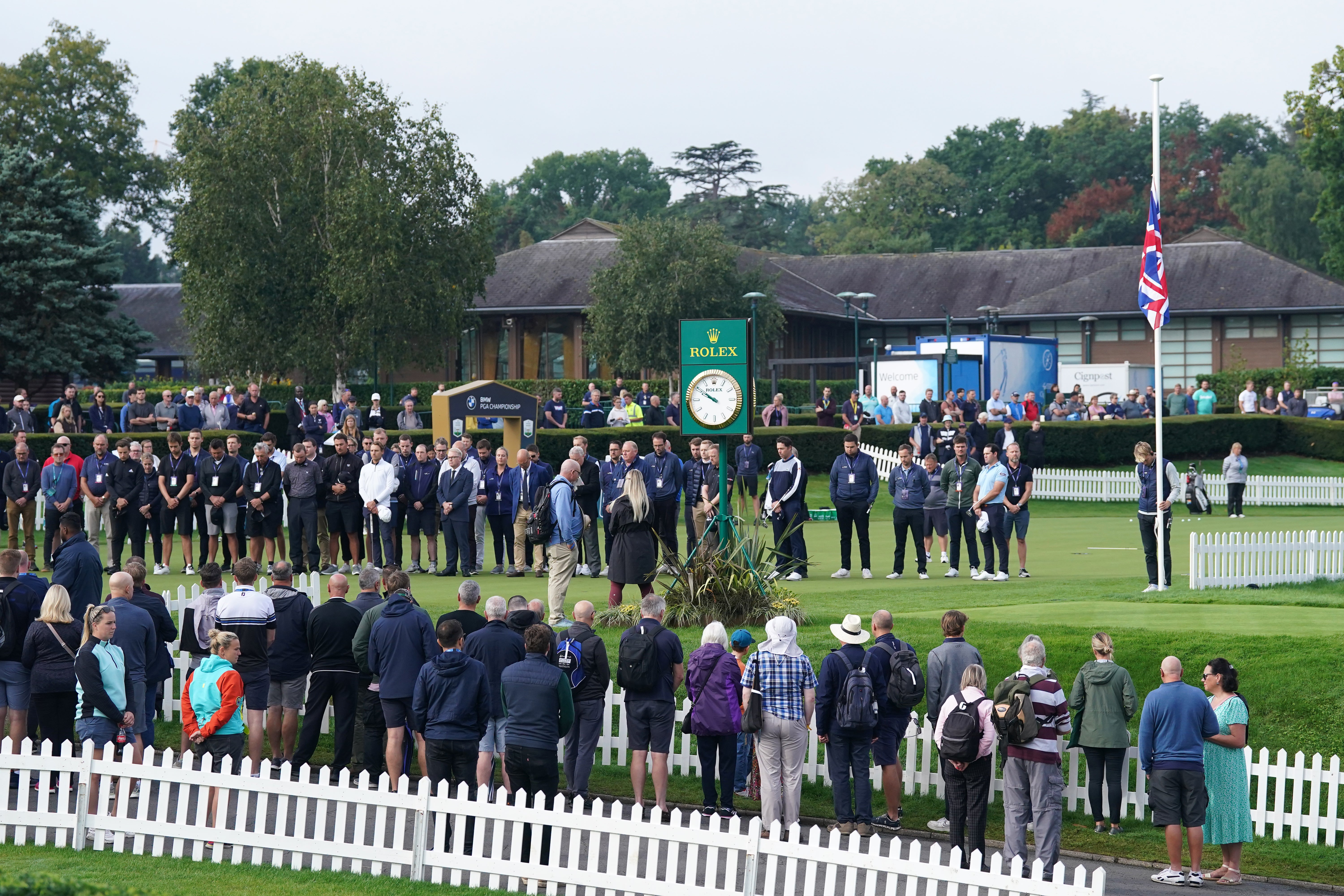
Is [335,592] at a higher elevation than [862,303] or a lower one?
lower

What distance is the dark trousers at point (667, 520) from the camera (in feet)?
59.9

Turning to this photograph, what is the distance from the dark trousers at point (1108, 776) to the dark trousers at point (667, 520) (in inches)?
290

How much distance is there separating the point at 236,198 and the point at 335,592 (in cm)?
3305

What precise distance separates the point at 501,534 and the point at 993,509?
21.9 feet

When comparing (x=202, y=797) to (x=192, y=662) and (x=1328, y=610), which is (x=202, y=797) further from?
(x=1328, y=610)

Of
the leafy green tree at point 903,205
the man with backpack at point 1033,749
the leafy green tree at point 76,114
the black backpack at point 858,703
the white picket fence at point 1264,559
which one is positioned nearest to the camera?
the man with backpack at point 1033,749

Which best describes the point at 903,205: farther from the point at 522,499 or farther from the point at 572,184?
the point at 522,499

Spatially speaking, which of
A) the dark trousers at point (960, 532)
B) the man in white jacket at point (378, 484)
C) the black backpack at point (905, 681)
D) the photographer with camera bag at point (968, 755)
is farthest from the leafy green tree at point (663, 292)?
the photographer with camera bag at point (968, 755)

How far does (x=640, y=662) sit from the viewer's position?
1122cm

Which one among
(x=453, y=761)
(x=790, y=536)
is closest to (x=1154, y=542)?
(x=790, y=536)

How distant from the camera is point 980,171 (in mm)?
93688

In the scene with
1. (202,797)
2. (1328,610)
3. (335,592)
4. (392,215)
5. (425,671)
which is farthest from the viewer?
(392,215)

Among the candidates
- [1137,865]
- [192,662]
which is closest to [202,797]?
[192,662]

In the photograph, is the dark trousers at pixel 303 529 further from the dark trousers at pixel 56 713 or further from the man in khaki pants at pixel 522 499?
the dark trousers at pixel 56 713
